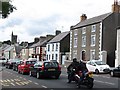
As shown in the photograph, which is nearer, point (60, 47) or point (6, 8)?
point (6, 8)

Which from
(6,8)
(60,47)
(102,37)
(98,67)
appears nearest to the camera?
(6,8)

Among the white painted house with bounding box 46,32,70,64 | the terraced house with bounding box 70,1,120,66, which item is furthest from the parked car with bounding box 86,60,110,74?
the white painted house with bounding box 46,32,70,64

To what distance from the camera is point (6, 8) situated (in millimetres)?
9336

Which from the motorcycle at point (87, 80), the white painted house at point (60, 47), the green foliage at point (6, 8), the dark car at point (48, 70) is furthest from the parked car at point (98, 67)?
the white painted house at point (60, 47)

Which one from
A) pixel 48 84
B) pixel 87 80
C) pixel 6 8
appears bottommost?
pixel 48 84

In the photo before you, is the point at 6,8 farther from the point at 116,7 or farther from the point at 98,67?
the point at 116,7

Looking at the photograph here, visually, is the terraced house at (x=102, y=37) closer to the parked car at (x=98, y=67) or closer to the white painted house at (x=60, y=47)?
the parked car at (x=98, y=67)

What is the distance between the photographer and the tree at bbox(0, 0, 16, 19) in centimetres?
921

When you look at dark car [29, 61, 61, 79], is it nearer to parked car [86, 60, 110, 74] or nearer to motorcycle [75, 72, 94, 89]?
motorcycle [75, 72, 94, 89]

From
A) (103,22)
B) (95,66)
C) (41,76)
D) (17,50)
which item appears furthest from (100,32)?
(17,50)

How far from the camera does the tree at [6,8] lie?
9207 mm

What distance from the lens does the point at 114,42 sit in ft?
171

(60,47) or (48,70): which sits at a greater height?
(60,47)

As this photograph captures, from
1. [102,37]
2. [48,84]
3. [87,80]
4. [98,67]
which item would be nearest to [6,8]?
[87,80]
